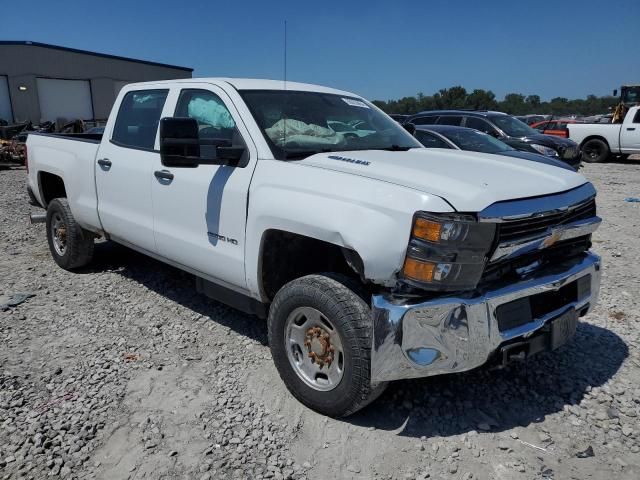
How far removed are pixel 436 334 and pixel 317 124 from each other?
5.92 ft

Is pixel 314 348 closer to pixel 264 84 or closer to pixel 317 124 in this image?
pixel 317 124

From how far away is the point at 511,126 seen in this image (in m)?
12.7

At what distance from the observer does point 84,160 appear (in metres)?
4.76

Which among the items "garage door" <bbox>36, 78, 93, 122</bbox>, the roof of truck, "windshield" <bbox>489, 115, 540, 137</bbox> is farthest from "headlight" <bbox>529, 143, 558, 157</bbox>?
"garage door" <bbox>36, 78, 93, 122</bbox>

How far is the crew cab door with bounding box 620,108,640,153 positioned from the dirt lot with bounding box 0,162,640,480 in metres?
14.7

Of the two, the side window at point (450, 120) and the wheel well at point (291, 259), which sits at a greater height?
the side window at point (450, 120)

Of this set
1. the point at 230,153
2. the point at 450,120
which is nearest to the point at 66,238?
the point at 230,153

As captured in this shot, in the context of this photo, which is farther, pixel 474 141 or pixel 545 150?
pixel 545 150

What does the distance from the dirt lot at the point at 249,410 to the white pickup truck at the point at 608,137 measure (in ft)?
48.4

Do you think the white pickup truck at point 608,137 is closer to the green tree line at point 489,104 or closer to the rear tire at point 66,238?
the rear tire at point 66,238

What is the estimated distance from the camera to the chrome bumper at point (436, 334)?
2.42 m

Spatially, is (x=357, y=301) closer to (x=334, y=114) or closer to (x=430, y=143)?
(x=334, y=114)

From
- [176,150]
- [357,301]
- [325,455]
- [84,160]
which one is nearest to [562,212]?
[357,301]

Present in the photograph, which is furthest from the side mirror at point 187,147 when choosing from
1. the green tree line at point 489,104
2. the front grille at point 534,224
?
the green tree line at point 489,104
